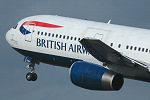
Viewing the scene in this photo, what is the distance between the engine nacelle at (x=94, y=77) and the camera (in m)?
47.2

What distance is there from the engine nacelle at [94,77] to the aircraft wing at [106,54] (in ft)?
2.61

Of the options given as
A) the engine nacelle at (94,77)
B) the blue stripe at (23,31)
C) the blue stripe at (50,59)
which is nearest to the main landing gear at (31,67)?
the blue stripe at (50,59)

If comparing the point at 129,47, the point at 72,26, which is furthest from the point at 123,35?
the point at 72,26

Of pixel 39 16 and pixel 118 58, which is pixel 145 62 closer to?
pixel 118 58

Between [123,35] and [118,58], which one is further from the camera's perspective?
[123,35]

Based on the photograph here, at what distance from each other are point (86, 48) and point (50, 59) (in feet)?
25.2

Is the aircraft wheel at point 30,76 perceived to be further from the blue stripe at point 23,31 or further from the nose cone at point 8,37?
the blue stripe at point 23,31

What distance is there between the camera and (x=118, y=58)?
46406 millimetres

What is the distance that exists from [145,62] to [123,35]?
9.96ft

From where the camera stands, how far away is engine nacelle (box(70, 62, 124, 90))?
47156 millimetres

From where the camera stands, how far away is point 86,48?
46.2 meters

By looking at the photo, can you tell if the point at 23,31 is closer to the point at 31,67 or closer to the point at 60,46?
the point at 31,67

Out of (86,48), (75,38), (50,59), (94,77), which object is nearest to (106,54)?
(86,48)

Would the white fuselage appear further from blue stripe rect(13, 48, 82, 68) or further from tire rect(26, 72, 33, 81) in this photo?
tire rect(26, 72, 33, 81)
